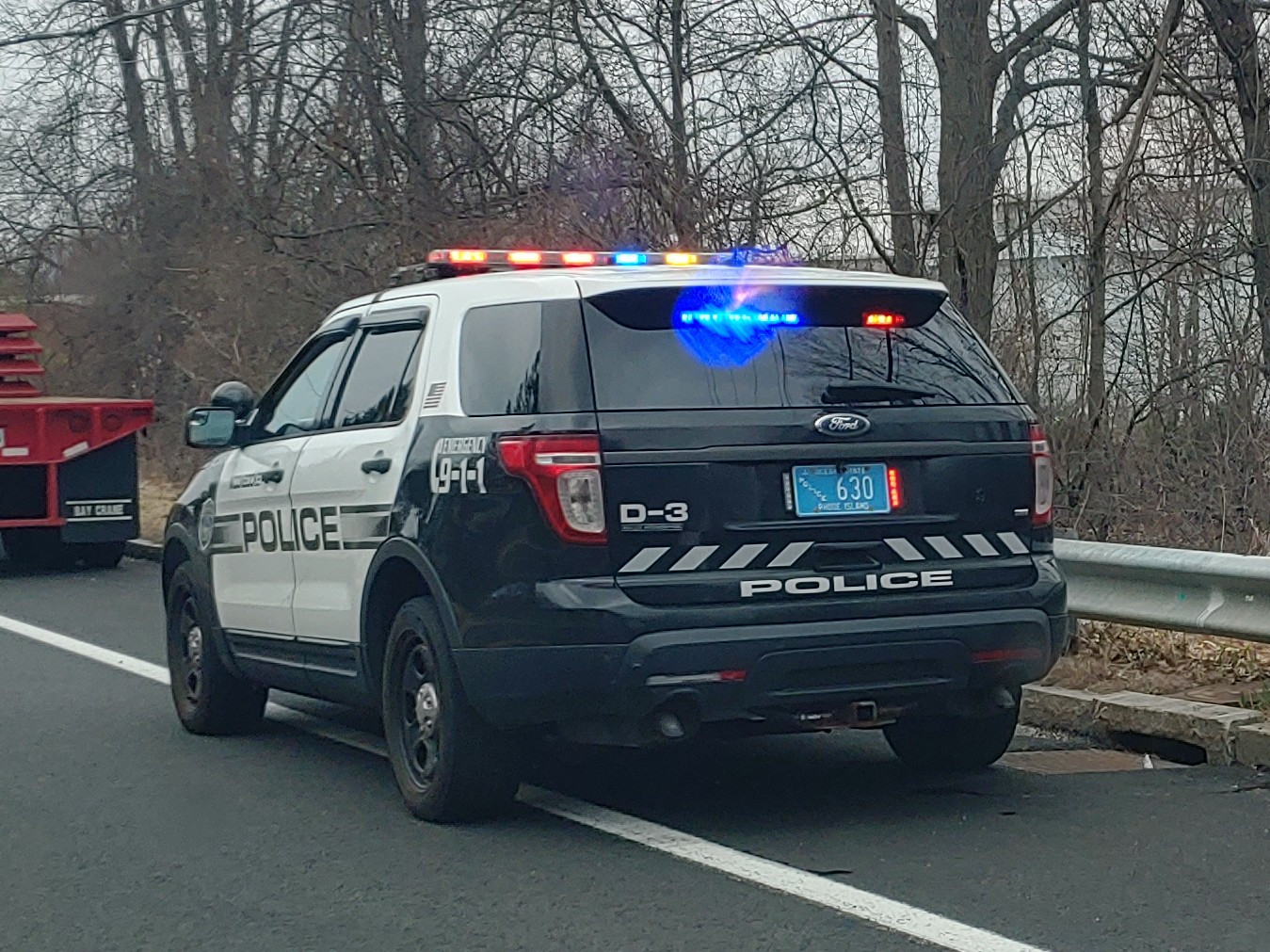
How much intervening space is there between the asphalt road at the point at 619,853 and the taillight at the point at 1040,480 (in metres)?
0.94

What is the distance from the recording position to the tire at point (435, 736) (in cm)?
603

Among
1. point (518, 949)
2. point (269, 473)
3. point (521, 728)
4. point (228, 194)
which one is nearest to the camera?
point (518, 949)

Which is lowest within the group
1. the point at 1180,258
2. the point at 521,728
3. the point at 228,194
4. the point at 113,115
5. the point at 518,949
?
the point at 518,949

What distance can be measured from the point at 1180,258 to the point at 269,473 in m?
7.38

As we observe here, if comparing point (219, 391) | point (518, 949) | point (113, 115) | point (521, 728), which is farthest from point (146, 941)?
point (113, 115)

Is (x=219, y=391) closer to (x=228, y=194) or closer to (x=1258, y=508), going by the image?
(x=1258, y=508)

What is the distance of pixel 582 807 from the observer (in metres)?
6.45

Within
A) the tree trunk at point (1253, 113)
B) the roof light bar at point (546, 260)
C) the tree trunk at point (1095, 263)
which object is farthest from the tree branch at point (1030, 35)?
the roof light bar at point (546, 260)

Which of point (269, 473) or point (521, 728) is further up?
point (269, 473)

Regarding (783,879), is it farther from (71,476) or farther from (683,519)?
(71,476)

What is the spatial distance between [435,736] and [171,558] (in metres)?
2.80

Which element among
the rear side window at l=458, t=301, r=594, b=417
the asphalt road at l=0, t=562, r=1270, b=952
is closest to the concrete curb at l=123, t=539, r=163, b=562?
the asphalt road at l=0, t=562, r=1270, b=952

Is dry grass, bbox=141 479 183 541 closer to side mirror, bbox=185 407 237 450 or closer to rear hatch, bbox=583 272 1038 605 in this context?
side mirror, bbox=185 407 237 450

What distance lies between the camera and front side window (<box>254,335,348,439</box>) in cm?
733
